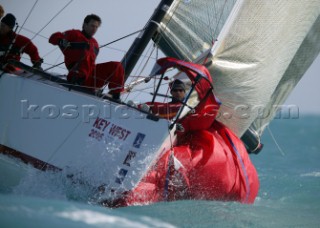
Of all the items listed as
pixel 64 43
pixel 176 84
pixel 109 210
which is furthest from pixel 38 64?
pixel 109 210

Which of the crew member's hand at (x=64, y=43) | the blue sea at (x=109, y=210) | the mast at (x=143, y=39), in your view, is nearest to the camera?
the blue sea at (x=109, y=210)

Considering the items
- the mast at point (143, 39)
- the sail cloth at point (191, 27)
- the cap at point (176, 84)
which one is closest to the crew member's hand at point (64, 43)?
the mast at point (143, 39)

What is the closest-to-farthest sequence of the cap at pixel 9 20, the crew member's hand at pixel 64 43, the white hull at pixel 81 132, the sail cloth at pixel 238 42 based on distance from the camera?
the white hull at pixel 81 132 → the crew member's hand at pixel 64 43 → the cap at pixel 9 20 → the sail cloth at pixel 238 42

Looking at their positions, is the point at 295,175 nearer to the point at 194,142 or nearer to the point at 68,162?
the point at 194,142

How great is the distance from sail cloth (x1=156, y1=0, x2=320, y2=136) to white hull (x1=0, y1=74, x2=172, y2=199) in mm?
1528

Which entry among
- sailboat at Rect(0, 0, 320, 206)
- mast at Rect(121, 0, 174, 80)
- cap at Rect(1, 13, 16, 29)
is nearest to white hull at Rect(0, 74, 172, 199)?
sailboat at Rect(0, 0, 320, 206)

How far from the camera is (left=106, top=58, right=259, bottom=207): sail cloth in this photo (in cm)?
578

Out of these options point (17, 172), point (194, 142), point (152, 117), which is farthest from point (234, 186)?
point (17, 172)

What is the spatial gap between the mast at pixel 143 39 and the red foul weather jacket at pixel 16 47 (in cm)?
89

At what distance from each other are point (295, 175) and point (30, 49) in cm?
505

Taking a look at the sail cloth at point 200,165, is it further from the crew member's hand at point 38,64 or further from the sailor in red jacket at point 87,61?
the crew member's hand at point 38,64

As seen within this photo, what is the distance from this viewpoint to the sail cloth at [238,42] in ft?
22.5

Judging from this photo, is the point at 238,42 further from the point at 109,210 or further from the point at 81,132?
the point at 109,210

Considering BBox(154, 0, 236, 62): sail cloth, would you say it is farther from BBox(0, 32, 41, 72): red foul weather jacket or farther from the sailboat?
BBox(0, 32, 41, 72): red foul weather jacket
